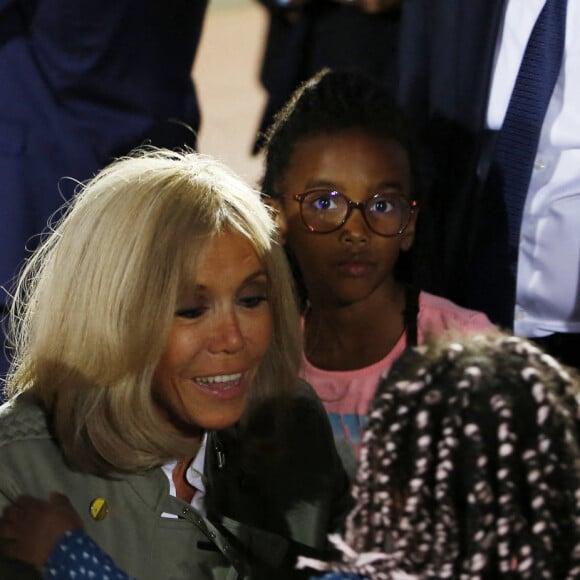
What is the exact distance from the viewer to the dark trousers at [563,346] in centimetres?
279

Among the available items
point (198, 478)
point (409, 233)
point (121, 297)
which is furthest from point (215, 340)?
point (409, 233)

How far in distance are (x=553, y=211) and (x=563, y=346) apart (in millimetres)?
331

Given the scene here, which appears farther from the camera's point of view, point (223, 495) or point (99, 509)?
point (223, 495)

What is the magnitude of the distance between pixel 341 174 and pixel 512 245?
441 millimetres

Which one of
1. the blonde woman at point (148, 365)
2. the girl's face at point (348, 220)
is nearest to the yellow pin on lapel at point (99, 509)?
the blonde woman at point (148, 365)

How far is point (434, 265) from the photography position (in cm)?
301

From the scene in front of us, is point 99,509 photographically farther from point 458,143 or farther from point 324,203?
point 458,143

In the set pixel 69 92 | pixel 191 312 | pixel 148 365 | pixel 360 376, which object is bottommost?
pixel 360 376

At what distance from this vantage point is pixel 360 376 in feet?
8.88

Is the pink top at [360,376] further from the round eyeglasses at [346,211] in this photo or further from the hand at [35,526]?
the hand at [35,526]

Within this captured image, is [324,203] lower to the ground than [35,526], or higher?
higher

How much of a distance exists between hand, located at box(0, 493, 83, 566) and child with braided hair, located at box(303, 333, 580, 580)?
1.91ft

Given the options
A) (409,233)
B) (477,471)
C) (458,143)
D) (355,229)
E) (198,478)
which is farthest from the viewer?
(458,143)

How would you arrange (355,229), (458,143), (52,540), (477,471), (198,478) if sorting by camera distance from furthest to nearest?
(458,143) < (355,229) < (198,478) < (52,540) < (477,471)
